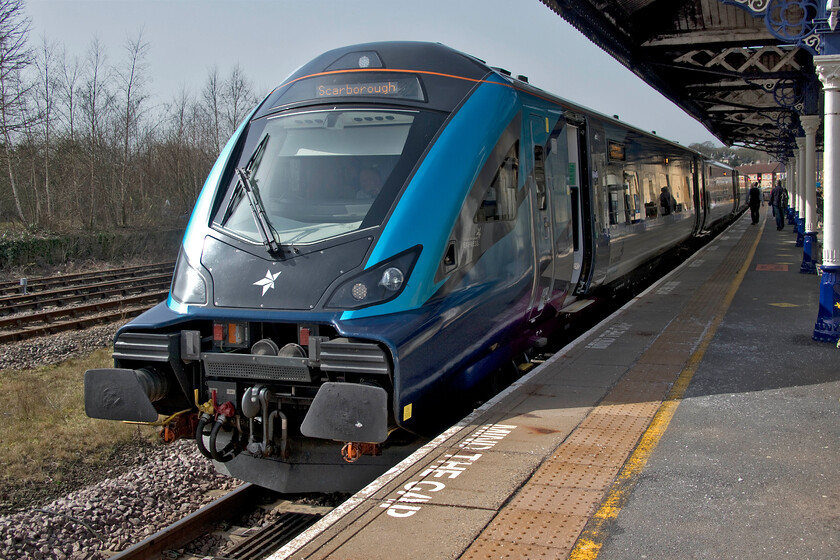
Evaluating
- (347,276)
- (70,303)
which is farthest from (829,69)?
(70,303)

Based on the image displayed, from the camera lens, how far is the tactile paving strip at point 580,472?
3693mm

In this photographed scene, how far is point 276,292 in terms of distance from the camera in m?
5.34

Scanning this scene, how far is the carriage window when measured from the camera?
6.04m

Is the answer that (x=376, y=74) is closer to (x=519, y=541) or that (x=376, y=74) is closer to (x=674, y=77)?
(x=519, y=541)

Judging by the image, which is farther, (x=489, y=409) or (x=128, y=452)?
(x=128, y=452)

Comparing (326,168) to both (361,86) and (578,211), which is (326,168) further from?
(578,211)

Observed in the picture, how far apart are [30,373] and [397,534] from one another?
8644 millimetres

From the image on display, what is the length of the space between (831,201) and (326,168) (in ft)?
19.5

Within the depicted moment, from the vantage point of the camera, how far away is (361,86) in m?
6.30

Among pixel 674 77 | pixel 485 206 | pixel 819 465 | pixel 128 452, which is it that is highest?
pixel 674 77

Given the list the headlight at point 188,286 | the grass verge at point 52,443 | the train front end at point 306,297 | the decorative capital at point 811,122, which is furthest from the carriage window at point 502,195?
the decorative capital at point 811,122

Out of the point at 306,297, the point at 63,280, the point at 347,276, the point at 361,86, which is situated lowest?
the point at 63,280

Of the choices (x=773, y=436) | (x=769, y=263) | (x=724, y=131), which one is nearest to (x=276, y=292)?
(x=773, y=436)

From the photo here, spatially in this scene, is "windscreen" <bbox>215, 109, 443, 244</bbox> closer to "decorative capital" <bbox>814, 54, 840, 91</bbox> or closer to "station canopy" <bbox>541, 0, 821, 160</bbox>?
"decorative capital" <bbox>814, 54, 840, 91</bbox>
